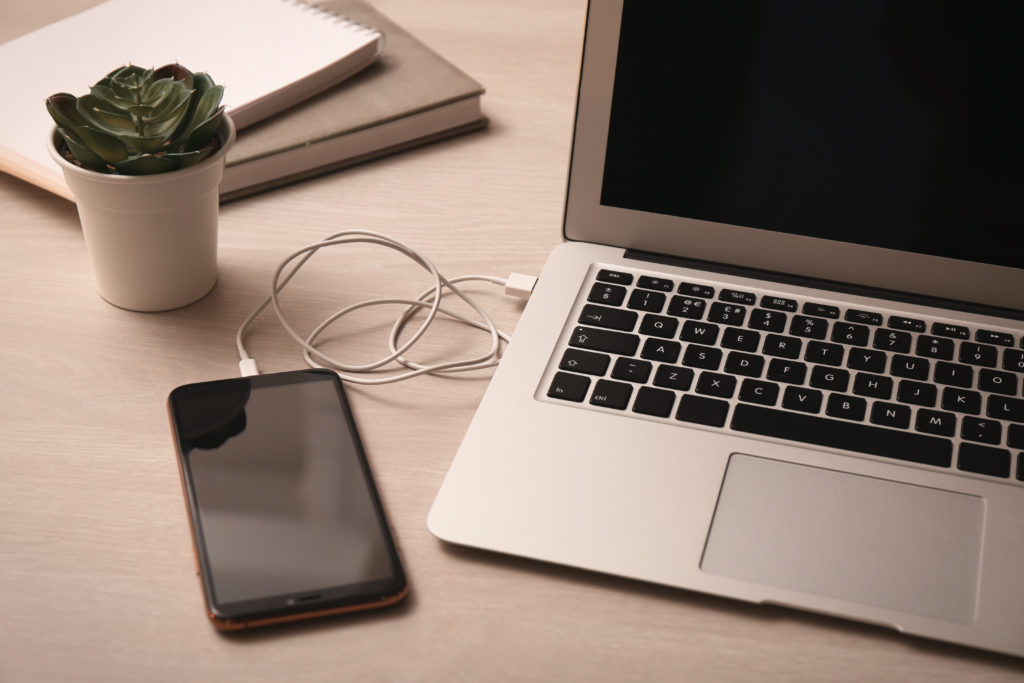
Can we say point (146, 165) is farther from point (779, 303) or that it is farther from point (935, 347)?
point (935, 347)

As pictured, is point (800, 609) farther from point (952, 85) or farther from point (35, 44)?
point (35, 44)

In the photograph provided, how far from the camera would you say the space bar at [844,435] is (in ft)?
1.99

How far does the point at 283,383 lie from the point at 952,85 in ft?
1.61

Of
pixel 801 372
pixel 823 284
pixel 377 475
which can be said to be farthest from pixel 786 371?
pixel 377 475

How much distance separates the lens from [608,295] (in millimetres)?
710

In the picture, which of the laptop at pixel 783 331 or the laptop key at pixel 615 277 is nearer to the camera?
the laptop at pixel 783 331

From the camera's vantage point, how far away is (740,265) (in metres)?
0.74

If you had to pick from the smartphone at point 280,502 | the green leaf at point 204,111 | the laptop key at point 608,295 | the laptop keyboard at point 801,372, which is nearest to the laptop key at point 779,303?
the laptop keyboard at point 801,372

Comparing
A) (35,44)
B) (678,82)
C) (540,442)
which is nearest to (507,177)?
(678,82)

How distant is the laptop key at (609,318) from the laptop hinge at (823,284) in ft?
0.24

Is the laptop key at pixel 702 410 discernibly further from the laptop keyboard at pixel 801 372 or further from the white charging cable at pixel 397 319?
the white charging cable at pixel 397 319

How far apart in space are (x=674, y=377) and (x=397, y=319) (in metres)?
0.22

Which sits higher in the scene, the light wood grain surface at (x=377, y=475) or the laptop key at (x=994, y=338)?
the laptop key at (x=994, y=338)

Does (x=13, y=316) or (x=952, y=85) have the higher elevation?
(x=952, y=85)
